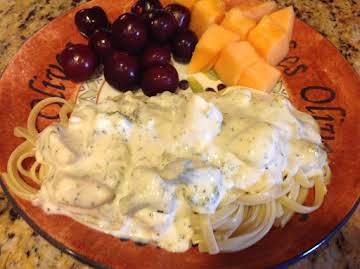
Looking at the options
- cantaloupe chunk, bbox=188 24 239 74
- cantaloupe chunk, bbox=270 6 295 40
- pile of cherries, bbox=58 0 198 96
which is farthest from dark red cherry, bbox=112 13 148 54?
cantaloupe chunk, bbox=270 6 295 40

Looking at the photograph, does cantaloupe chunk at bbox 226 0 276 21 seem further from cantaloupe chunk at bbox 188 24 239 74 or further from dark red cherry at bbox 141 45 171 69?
dark red cherry at bbox 141 45 171 69

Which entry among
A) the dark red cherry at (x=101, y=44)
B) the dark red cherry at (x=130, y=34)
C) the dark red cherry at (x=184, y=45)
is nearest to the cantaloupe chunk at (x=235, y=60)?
the dark red cherry at (x=184, y=45)

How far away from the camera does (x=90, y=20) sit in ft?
6.18

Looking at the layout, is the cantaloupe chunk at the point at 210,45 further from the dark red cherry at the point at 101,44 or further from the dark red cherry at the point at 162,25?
the dark red cherry at the point at 101,44

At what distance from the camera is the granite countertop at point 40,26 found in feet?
4.70

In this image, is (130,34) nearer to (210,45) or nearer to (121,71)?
(121,71)

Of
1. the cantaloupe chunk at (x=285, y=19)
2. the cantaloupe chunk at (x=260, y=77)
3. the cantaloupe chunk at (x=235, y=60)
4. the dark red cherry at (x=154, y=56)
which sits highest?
the dark red cherry at (x=154, y=56)

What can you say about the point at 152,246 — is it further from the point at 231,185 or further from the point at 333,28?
the point at 333,28

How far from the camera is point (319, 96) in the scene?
174 cm

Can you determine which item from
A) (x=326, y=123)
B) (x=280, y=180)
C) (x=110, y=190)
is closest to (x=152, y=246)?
(x=110, y=190)

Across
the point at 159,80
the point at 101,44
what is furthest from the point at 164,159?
the point at 101,44

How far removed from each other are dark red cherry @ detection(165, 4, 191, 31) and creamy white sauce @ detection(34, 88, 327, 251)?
1.69 feet

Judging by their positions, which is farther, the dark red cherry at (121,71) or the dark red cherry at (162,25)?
the dark red cherry at (162,25)

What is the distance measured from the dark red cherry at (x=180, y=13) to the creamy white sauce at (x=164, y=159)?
0.52 meters
